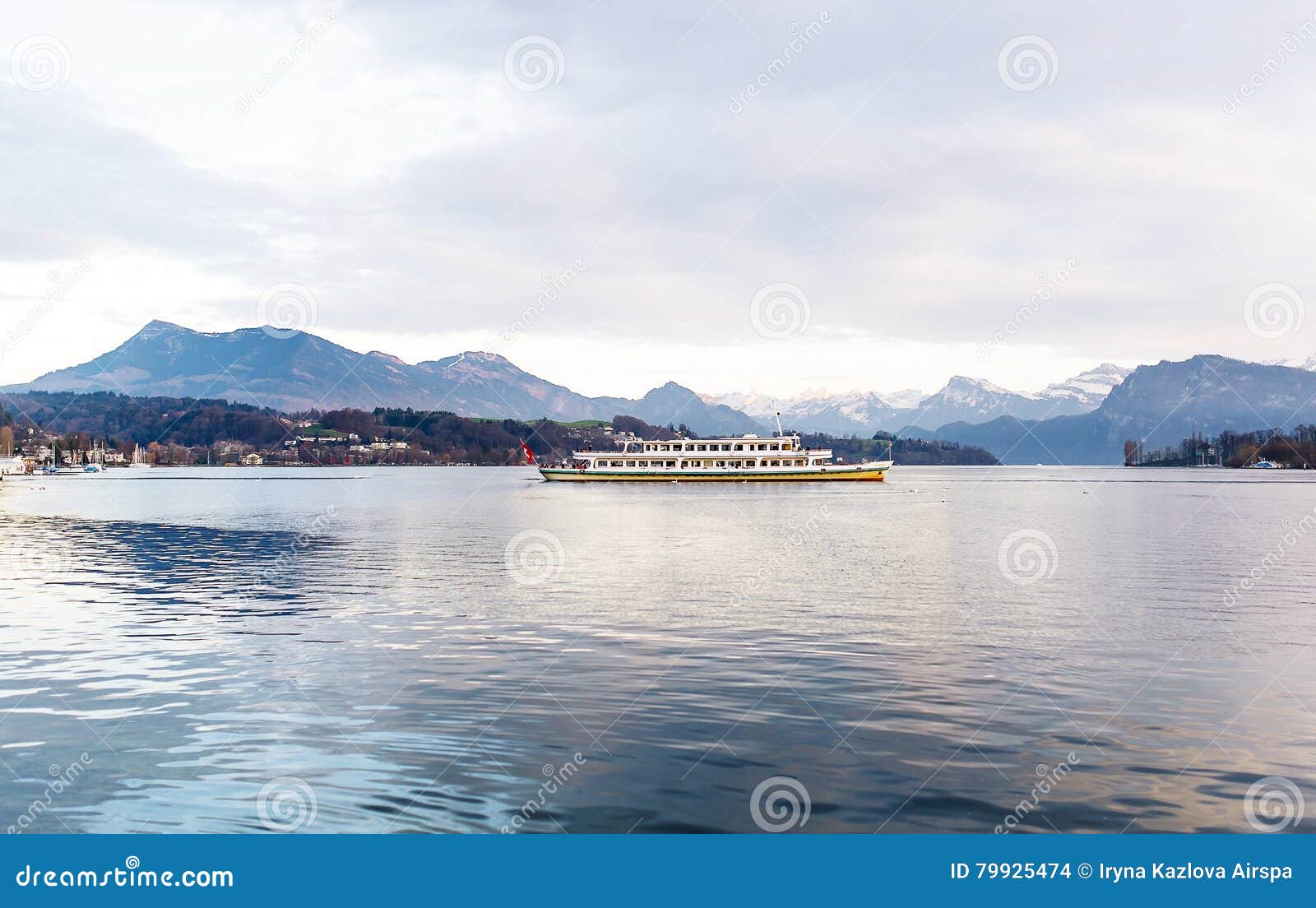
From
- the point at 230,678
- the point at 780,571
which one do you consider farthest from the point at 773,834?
the point at 780,571

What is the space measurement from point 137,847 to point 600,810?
5860 millimetres

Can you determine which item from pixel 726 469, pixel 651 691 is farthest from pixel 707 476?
pixel 651 691

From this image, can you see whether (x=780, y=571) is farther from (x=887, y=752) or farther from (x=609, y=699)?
(x=887, y=752)

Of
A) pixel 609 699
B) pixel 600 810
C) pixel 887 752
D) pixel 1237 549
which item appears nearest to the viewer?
pixel 600 810

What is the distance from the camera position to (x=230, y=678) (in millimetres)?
22578

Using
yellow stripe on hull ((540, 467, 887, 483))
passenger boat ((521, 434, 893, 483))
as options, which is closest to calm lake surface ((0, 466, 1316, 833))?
yellow stripe on hull ((540, 467, 887, 483))

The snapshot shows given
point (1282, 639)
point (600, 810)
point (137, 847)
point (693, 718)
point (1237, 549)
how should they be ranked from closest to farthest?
point (137, 847)
point (600, 810)
point (693, 718)
point (1282, 639)
point (1237, 549)

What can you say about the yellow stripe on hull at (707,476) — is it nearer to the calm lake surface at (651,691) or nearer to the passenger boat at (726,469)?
the passenger boat at (726,469)

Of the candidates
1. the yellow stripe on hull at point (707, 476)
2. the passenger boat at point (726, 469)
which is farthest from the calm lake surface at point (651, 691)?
the passenger boat at point (726, 469)

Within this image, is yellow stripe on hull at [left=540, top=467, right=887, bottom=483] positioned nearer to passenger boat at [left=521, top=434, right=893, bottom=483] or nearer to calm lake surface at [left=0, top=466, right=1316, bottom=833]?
passenger boat at [left=521, top=434, right=893, bottom=483]

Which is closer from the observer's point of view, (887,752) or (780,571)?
(887,752)

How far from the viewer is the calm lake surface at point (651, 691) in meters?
14.1

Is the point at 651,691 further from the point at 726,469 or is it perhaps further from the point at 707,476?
the point at 726,469

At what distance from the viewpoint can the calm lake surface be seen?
1406cm
